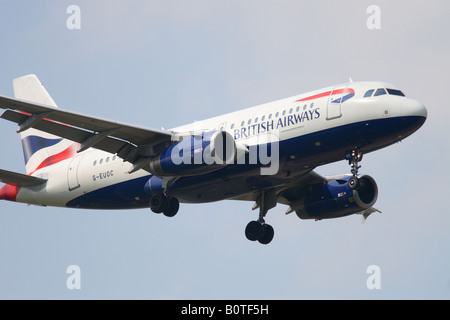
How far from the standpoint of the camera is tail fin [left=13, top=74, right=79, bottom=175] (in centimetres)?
5447

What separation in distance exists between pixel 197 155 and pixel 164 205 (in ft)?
13.5

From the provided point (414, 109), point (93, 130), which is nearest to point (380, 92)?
point (414, 109)

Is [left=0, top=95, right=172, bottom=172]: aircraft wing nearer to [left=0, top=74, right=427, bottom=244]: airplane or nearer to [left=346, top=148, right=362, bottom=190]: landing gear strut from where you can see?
[left=0, top=74, right=427, bottom=244]: airplane

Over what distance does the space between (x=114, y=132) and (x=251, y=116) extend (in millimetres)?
6515

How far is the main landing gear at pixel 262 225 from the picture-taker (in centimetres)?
5231

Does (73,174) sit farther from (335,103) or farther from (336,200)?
(335,103)

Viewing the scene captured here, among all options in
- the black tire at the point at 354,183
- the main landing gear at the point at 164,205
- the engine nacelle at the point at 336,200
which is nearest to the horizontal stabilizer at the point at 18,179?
the main landing gear at the point at 164,205

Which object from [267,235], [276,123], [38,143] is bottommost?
[267,235]

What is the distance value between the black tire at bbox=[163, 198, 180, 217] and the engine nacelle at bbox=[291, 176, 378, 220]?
796 cm

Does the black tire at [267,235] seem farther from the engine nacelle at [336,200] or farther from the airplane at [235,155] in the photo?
the engine nacelle at [336,200]

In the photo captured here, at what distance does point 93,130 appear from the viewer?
46.1 meters

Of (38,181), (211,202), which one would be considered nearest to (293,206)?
(211,202)

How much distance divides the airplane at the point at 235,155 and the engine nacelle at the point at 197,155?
5 centimetres

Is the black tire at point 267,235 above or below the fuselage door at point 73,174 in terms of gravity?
below
